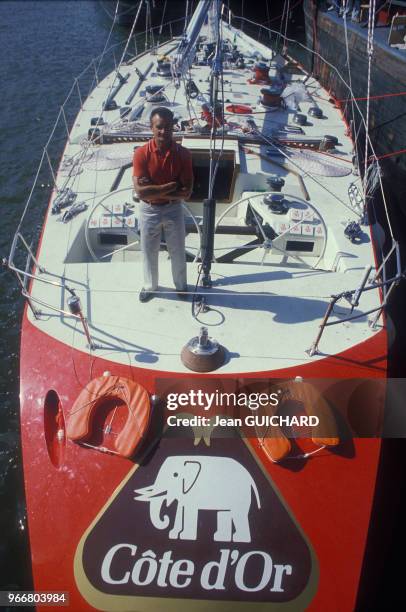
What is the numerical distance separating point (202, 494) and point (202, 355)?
1.07 m

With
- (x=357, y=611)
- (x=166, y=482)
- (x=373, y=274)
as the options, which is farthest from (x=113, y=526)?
(x=373, y=274)

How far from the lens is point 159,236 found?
12.6 ft

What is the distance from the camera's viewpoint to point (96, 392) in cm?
344

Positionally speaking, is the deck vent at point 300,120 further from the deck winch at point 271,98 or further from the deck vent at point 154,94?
the deck vent at point 154,94

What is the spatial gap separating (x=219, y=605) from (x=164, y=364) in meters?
1.77

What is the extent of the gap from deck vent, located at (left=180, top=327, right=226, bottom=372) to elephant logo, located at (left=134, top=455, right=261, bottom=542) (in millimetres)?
735

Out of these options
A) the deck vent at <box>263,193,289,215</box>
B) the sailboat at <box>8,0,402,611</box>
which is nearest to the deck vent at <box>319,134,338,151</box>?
the deck vent at <box>263,193,289,215</box>

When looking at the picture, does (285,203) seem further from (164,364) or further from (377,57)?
(377,57)

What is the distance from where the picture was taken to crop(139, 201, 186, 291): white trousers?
3.69m

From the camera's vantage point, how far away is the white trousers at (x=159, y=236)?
12.1 ft

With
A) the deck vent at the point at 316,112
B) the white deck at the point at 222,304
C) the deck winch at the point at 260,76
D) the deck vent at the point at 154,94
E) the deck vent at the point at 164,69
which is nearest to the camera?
the white deck at the point at 222,304

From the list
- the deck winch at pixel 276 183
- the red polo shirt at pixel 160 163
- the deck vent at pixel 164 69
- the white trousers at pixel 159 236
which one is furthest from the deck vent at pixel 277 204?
the deck vent at pixel 164 69

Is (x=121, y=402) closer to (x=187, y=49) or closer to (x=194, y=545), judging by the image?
(x=194, y=545)

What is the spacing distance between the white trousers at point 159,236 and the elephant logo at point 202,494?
5.56 ft
